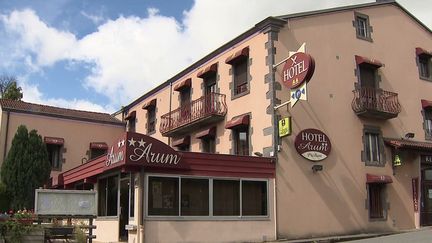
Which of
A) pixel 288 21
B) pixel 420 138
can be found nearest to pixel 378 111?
pixel 420 138

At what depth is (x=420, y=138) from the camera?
22359 mm

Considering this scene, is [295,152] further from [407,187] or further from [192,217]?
[407,187]

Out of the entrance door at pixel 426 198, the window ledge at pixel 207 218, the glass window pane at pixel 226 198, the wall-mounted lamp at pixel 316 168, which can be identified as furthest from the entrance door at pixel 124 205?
the entrance door at pixel 426 198

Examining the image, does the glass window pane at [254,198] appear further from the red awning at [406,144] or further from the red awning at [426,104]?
the red awning at [426,104]

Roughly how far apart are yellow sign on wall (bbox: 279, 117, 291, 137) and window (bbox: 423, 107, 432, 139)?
344 inches

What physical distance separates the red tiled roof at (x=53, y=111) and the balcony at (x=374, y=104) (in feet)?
52.6

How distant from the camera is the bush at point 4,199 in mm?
24312

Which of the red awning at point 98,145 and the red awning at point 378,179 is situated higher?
the red awning at point 98,145

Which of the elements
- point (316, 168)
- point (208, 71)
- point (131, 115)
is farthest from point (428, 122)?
point (131, 115)

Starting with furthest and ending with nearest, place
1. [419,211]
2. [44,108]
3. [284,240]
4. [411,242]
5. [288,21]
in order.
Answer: [44,108] < [419,211] < [288,21] < [284,240] < [411,242]

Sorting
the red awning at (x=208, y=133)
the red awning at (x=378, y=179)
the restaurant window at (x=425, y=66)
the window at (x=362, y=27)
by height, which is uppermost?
the window at (x=362, y=27)

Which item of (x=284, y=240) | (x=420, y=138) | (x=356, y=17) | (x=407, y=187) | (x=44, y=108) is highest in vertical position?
(x=356, y=17)

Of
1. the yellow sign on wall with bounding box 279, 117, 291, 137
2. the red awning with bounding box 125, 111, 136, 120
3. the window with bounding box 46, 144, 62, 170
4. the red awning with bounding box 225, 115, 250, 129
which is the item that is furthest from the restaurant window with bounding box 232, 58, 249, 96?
the window with bounding box 46, 144, 62, 170

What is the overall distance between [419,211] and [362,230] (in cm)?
359
